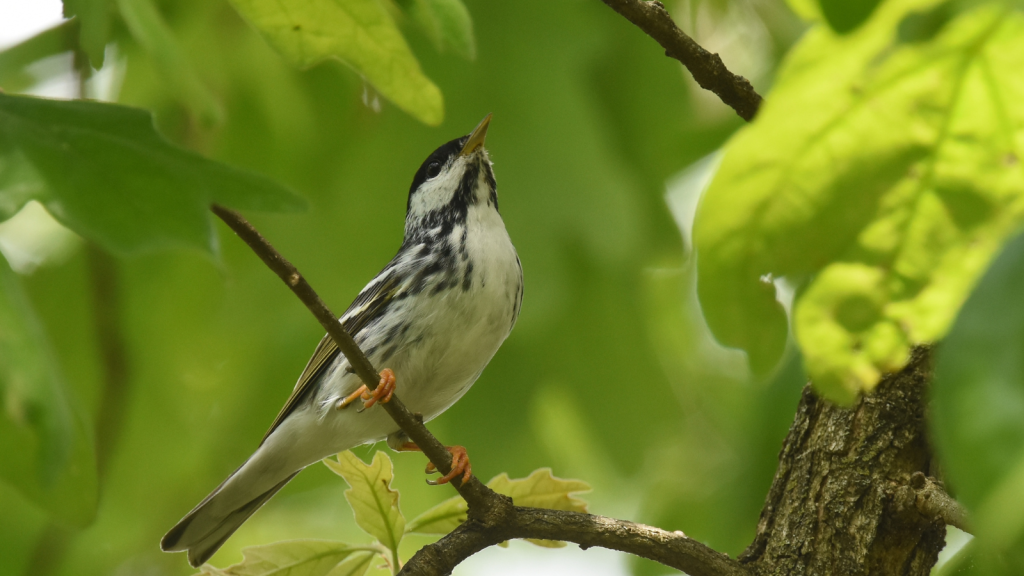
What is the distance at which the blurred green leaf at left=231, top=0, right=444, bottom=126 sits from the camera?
1.35 metres

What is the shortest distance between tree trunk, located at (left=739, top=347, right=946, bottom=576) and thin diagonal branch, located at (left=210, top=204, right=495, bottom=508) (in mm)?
751

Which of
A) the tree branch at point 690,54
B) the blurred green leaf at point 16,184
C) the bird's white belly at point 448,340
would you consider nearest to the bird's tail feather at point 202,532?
the bird's white belly at point 448,340

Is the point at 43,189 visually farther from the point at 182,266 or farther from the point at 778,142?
the point at 182,266

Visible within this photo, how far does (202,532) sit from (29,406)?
9.55ft

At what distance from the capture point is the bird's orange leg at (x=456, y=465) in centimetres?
253

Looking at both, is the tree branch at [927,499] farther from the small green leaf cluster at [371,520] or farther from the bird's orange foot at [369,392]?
the bird's orange foot at [369,392]

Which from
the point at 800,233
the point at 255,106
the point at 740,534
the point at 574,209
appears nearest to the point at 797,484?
the point at 740,534

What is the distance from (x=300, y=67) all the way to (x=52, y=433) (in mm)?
622

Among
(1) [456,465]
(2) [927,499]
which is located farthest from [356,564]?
(2) [927,499]

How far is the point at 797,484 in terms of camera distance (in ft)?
8.15

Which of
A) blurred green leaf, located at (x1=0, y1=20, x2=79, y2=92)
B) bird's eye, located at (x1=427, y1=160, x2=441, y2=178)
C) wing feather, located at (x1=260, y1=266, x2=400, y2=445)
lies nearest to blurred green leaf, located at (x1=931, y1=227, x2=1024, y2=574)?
wing feather, located at (x1=260, y1=266, x2=400, y2=445)

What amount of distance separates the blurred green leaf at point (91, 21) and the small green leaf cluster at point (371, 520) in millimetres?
1115

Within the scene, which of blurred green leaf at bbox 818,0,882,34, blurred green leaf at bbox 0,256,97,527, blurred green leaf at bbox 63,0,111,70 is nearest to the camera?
blurred green leaf at bbox 818,0,882,34

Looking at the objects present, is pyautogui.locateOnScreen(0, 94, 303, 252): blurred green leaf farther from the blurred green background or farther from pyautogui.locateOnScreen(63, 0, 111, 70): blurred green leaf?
the blurred green background
